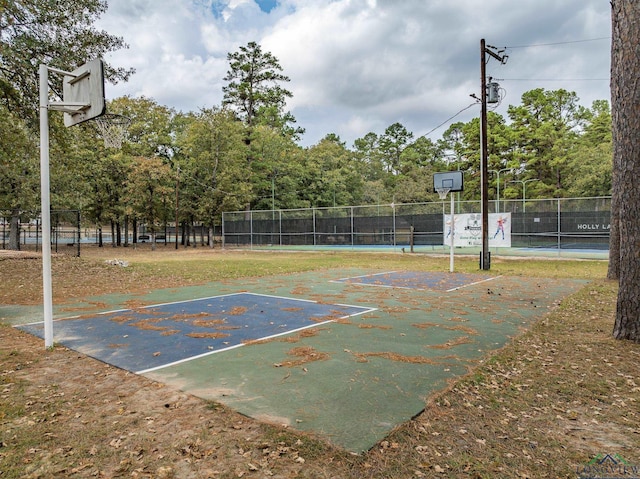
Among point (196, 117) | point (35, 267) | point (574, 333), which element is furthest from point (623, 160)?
point (196, 117)

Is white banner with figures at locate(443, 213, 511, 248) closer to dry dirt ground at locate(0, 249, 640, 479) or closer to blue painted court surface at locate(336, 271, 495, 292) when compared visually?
blue painted court surface at locate(336, 271, 495, 292)

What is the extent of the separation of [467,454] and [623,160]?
160 inches

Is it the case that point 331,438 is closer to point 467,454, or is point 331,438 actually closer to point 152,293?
point 467,454

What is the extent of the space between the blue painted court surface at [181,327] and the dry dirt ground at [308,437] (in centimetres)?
44

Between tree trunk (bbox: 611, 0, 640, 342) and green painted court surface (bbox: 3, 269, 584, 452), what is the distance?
3.97 feet

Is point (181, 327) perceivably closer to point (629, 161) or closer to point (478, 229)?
point (629, 161)

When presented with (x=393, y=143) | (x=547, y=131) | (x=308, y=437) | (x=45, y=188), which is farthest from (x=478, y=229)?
(x=393, y=143)

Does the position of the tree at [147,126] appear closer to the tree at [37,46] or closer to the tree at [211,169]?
the tree at [211,169]

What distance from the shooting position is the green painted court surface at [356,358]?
9.28 feet

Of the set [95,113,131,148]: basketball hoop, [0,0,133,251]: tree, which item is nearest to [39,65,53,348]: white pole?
[95,113,131,148]: basketball hoop

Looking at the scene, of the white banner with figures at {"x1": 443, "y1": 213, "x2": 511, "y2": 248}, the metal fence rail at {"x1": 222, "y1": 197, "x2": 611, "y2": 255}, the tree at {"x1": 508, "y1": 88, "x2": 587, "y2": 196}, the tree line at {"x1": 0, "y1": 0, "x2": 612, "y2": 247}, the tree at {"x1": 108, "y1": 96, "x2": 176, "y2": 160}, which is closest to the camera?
the white banner with figures at {"x1": 443, "y1": 213, "x2": 511, "y2": 248}

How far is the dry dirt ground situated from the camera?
2184 mm

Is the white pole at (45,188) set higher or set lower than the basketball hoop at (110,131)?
lower

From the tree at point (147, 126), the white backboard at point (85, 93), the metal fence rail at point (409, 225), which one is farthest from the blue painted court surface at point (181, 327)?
the tree at point (147, 126)
